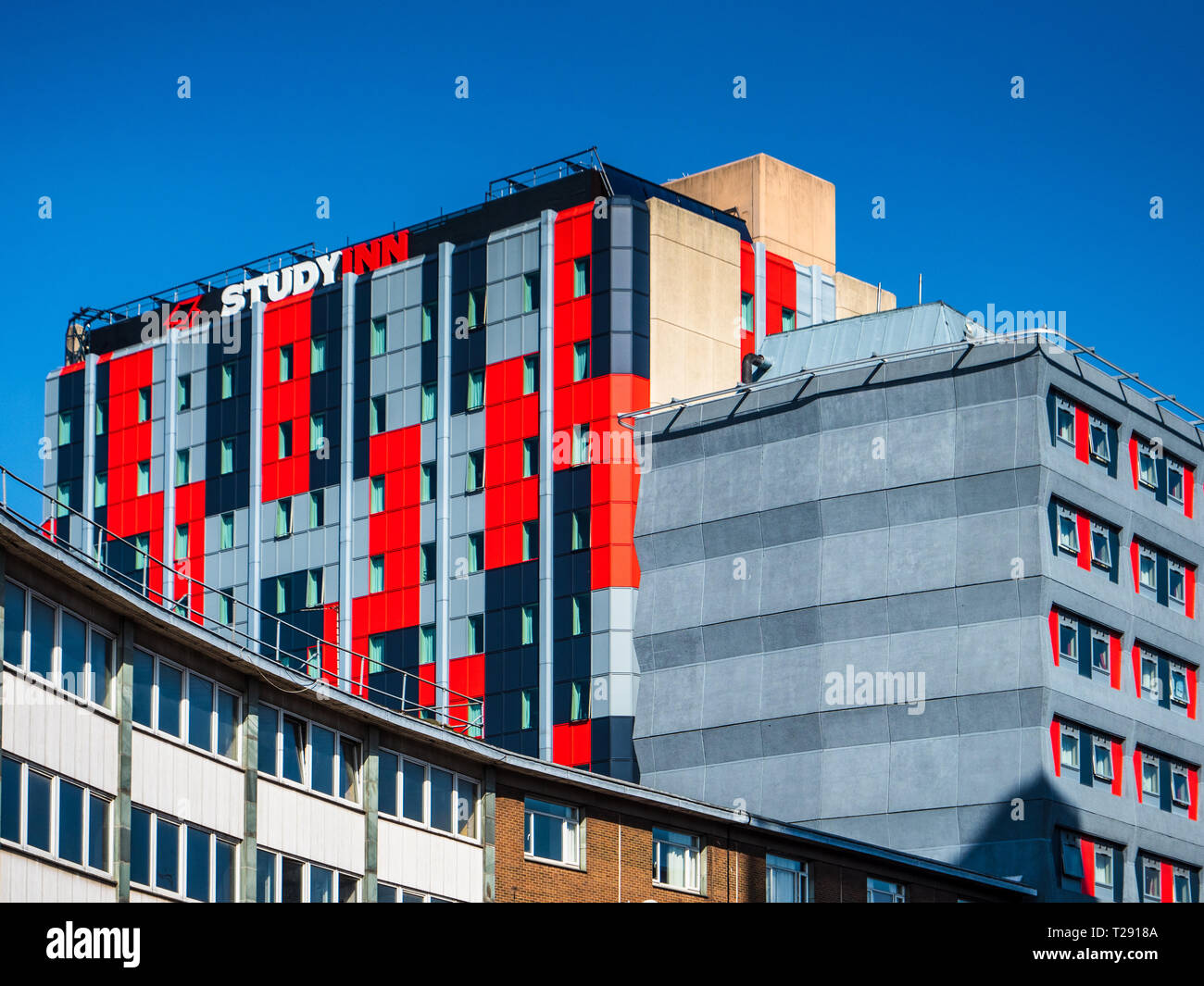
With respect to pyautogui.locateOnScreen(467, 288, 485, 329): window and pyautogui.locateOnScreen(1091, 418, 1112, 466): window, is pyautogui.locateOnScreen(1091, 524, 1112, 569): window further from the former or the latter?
pyautogui.locateOnScreen(467, 288, 485, 329): window

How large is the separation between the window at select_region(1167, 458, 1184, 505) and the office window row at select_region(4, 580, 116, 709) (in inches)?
2095

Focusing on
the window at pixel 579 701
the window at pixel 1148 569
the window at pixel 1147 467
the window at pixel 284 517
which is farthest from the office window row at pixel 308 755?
the window at pixel 284 517

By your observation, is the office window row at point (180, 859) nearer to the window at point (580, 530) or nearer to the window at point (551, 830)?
the window at point (551, 830)

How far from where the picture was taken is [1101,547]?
81.5 meters

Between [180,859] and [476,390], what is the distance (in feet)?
168

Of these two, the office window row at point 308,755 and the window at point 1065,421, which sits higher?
the window at point 1065,421

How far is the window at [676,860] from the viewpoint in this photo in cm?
6019

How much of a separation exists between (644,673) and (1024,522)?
58.2 feet

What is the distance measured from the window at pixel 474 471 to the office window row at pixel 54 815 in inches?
2022

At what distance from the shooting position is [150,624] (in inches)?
1784

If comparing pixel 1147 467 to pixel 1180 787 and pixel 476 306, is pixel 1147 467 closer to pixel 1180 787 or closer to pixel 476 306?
pixel 1180 787

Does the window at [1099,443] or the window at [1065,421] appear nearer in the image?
the window at [1065,421]

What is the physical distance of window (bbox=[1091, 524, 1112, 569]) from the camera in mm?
81000

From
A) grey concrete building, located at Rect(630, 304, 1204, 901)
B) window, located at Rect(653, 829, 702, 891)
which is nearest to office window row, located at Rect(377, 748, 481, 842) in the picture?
window, located at Rect(653, 829, 702, 891)
